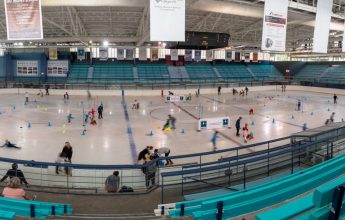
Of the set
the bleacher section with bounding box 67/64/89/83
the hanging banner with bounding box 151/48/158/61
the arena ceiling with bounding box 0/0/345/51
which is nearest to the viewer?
the arena ceiling with bounding box 0/0/345/51

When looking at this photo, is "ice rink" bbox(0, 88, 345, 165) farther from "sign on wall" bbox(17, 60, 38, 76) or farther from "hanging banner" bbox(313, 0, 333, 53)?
"sign on wall" bbox(17, 60, 38, 76)

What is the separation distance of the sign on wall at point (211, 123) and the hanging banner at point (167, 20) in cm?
719

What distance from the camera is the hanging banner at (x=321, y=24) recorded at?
1598cm

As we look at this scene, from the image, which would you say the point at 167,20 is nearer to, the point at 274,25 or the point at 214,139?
the point at 274,25

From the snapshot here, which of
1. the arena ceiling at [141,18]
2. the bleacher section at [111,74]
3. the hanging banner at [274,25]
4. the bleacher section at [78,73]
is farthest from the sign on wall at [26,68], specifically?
the hanging banner at [274,25]

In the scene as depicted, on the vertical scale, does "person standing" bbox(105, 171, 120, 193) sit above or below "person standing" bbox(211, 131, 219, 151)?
above

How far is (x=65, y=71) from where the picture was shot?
47375 millimetres

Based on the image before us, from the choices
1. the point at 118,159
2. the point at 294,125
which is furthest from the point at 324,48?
the point at 118,159

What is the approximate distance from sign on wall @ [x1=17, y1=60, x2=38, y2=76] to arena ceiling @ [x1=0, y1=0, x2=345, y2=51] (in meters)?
3.39

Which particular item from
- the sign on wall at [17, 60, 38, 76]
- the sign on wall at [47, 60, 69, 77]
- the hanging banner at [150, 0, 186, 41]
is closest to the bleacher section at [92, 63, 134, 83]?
the sign on wall at [47, 60, 69, 77]

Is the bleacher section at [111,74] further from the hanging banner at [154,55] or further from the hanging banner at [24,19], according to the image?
the hanging banner at [24,19]

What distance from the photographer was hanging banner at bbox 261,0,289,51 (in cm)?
1407

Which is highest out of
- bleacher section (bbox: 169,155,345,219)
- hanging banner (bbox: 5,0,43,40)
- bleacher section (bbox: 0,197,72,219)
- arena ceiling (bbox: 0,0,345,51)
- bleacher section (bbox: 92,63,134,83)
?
arena ceiling (bbox: 0,0,345,51)

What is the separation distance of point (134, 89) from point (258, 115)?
2109 cm
